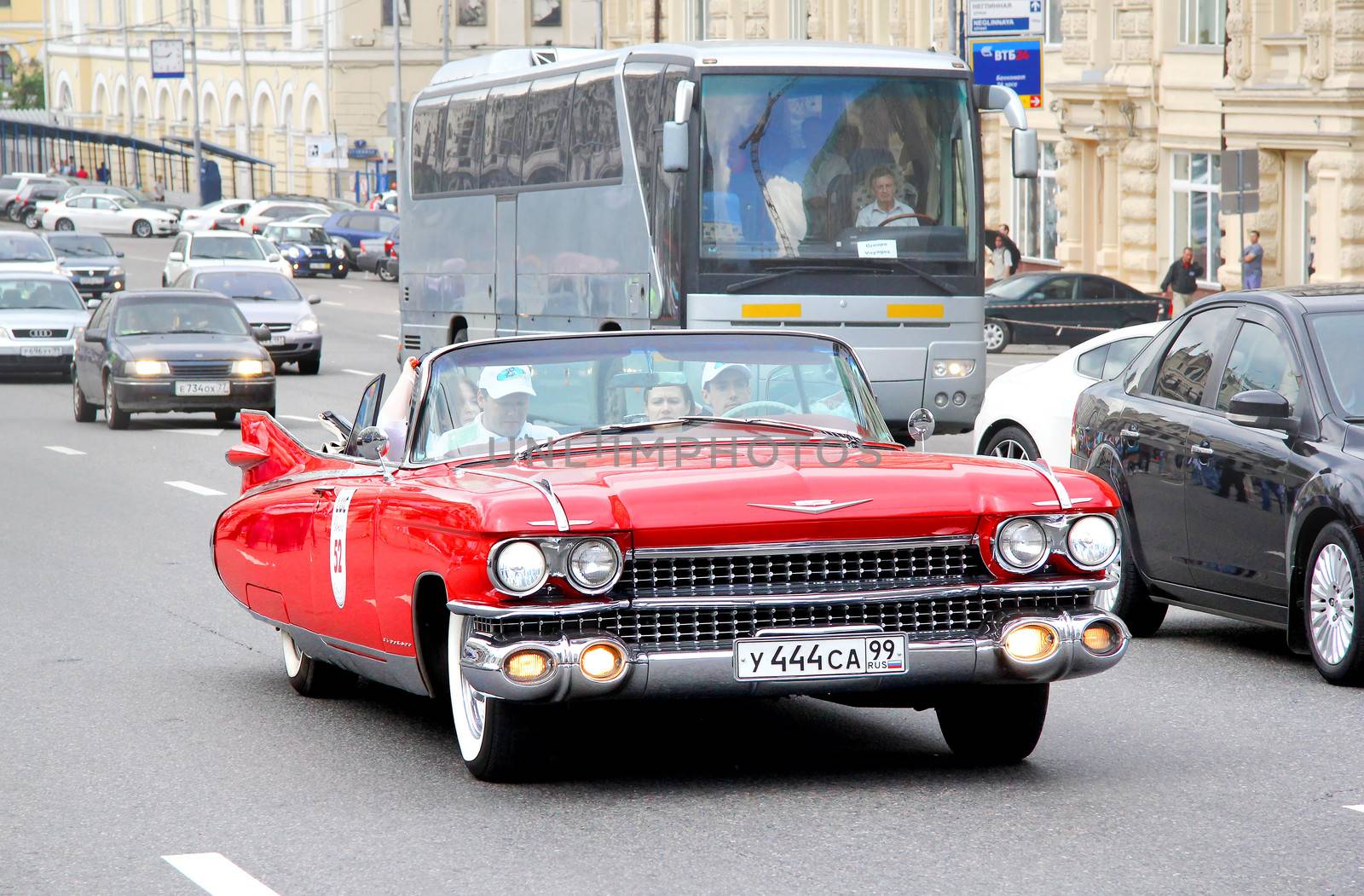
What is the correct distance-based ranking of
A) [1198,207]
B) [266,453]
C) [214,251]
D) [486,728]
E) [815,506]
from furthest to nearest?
[214,251]
[1198,207]
[266,453]
[486,728]
[815,506]

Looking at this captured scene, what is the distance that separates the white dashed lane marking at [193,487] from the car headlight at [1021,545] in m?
12.3

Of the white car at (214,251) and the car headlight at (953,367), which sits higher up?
the white car at (214,251)

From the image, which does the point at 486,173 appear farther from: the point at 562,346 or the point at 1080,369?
the point at 562,346

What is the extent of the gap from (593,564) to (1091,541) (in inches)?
58.9

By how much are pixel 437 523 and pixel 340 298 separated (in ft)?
162

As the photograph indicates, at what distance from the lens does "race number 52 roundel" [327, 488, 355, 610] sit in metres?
7.71

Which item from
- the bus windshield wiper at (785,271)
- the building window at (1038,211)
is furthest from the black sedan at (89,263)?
the bus windshield wiper at (785,271)

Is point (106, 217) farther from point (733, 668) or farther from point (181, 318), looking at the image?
point (733, 668)

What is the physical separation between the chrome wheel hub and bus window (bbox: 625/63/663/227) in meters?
11.1

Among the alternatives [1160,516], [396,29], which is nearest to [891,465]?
[1160,516]

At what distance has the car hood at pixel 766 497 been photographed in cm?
648

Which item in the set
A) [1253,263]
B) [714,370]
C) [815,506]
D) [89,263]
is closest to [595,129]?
[714,370]

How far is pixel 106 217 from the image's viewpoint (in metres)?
82.4

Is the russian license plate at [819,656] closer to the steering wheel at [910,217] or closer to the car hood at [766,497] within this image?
the car hood at [766,497]
